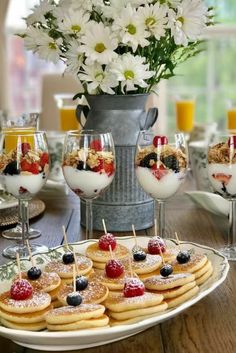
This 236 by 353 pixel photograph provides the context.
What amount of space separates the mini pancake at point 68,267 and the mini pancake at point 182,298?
0.61 ft

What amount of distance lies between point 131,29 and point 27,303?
0.77 meters

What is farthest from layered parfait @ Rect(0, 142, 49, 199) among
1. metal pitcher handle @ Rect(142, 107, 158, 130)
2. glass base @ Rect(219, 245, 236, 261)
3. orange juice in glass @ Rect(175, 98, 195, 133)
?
orange juice in glass @ Rect(175, 98, 195, 133)

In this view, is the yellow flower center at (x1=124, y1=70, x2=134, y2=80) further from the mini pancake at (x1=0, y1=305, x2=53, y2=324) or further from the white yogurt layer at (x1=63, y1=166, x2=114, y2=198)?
the mini pancake at (x1=0, y1=305, x2=53, y2=324)

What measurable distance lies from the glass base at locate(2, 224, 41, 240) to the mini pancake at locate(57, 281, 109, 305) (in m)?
0.57

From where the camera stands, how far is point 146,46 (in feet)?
5.45

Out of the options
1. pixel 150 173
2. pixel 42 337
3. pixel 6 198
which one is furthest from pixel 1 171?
pixel 42 337

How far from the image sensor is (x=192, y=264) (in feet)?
3.99

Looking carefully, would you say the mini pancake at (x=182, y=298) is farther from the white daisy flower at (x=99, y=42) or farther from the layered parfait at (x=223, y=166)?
the white daisy flower at (x=99, y=42)

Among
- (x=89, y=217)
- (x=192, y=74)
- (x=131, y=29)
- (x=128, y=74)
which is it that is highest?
(x=192, y=74)

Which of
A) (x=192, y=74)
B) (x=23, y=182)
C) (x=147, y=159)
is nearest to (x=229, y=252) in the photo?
(x=147, y=159)

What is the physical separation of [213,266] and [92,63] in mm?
588

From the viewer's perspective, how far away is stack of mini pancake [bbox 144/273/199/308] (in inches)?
43.7

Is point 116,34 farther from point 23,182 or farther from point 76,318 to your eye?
point 76,318

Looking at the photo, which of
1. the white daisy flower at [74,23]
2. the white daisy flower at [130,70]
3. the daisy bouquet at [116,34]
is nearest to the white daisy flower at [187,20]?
the daisy bouquet at [116,34]
